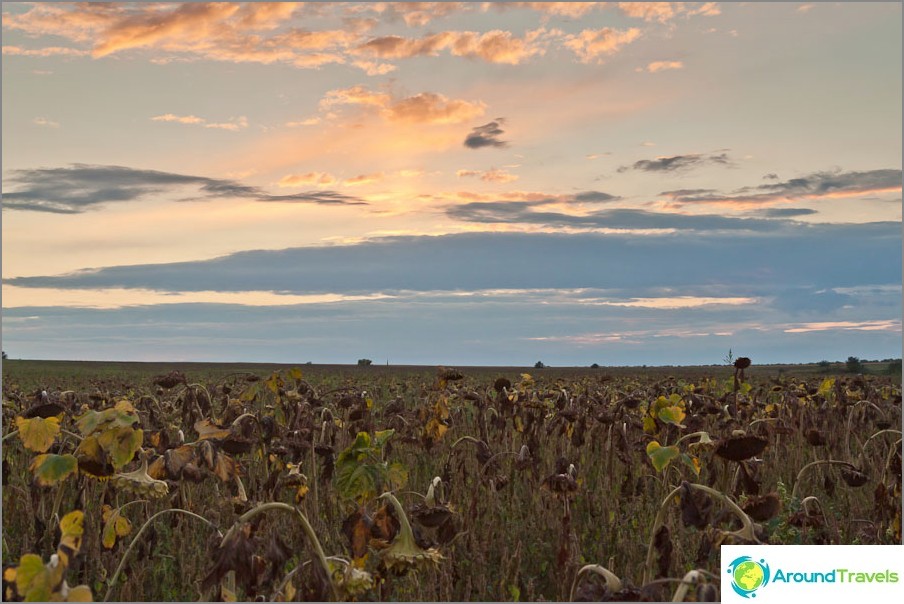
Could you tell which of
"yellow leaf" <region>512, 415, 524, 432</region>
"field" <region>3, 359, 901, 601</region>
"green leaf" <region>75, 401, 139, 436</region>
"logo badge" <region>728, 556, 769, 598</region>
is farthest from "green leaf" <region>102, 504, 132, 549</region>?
"yellow leaf" <region>512, 415, 524, 432</region>

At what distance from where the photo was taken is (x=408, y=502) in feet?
23.4

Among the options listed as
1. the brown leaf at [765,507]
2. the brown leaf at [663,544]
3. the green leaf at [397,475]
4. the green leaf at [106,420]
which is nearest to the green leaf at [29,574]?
the green leaf at [106,420]

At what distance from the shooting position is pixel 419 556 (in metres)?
2.93

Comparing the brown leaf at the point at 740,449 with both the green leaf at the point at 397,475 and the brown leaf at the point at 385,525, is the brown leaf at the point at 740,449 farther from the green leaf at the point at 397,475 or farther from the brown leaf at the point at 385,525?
the green leaf at the point at 397,475

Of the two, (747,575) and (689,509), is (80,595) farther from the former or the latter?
(747,575)

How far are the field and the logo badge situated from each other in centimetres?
13

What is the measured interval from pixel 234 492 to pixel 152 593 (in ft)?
2.75

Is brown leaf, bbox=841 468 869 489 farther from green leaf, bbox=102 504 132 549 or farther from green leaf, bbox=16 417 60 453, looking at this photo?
green leaf, bbox=16 417 60 453

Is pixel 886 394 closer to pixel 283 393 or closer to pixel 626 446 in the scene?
pixel 626 446

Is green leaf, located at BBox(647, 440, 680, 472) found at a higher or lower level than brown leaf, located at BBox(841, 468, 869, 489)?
higher

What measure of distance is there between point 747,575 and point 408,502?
4412mm

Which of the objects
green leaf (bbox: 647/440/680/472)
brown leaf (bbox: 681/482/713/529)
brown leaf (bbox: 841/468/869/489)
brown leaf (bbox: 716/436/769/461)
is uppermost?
brown leaf (bbox: 716/436/769/461)

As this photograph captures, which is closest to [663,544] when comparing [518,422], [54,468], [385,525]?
[385,525]

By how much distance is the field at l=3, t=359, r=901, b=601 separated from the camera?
2.93 metres
